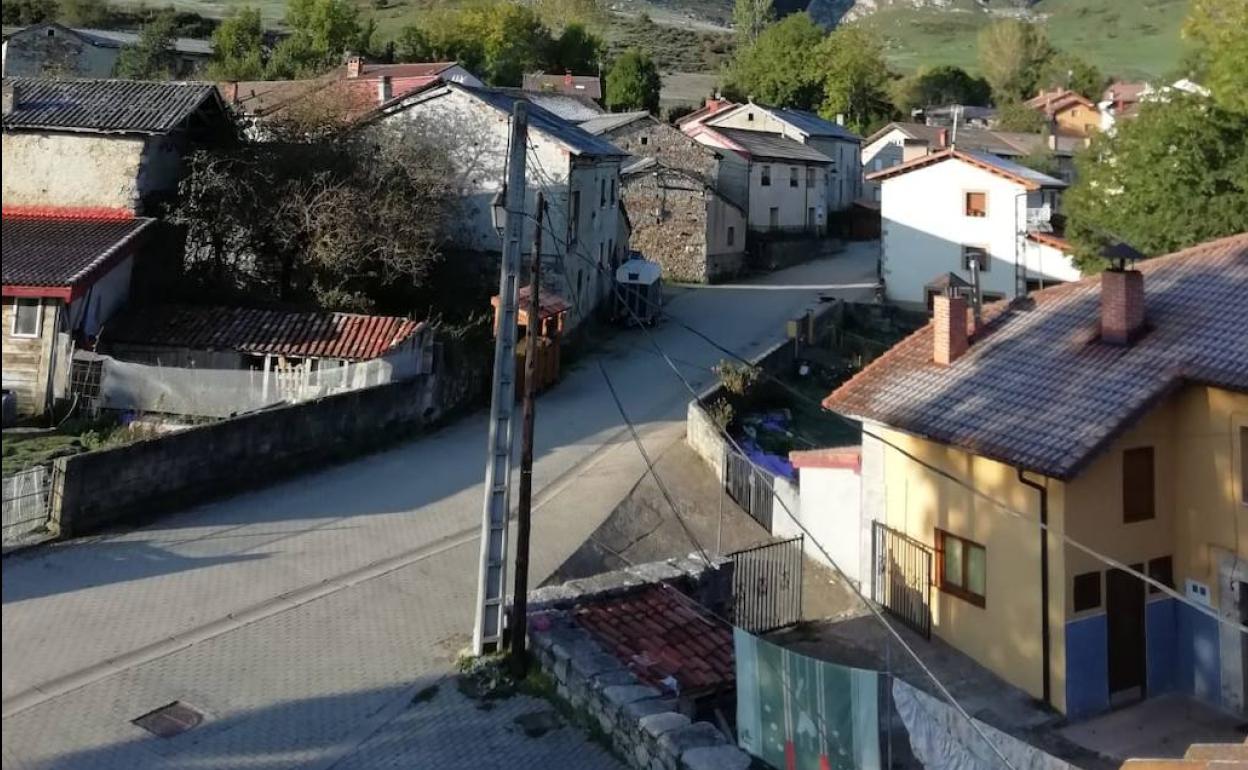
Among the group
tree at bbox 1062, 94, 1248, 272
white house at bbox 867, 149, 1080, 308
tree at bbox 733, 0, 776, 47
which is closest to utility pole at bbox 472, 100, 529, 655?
tree at bbox 1062, 94, 1248, 272

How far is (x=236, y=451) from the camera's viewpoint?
1961 cm

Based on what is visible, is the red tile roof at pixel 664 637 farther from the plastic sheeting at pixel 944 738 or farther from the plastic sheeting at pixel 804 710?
the plastic sheeting at pixel 944 738

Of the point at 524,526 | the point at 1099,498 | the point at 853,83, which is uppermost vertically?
the point at 853,83

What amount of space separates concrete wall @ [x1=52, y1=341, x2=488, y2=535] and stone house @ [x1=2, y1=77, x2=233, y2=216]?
8.45 meters

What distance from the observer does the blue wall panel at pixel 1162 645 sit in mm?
15688

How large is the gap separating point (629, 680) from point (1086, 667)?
6.23m

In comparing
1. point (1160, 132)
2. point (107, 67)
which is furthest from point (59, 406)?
point (107, 67)

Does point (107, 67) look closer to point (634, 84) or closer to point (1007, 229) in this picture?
point (634, 84)

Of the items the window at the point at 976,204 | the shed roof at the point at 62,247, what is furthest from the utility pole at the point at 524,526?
the window at the point at 976,204

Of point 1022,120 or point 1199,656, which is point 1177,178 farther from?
point 1022,120

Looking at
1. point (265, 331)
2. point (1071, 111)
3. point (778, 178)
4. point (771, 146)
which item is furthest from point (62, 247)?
point (1071, 111)

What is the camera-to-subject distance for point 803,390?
31859mm

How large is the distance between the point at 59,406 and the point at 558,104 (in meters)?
43.0

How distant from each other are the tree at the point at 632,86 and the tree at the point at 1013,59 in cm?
3979
